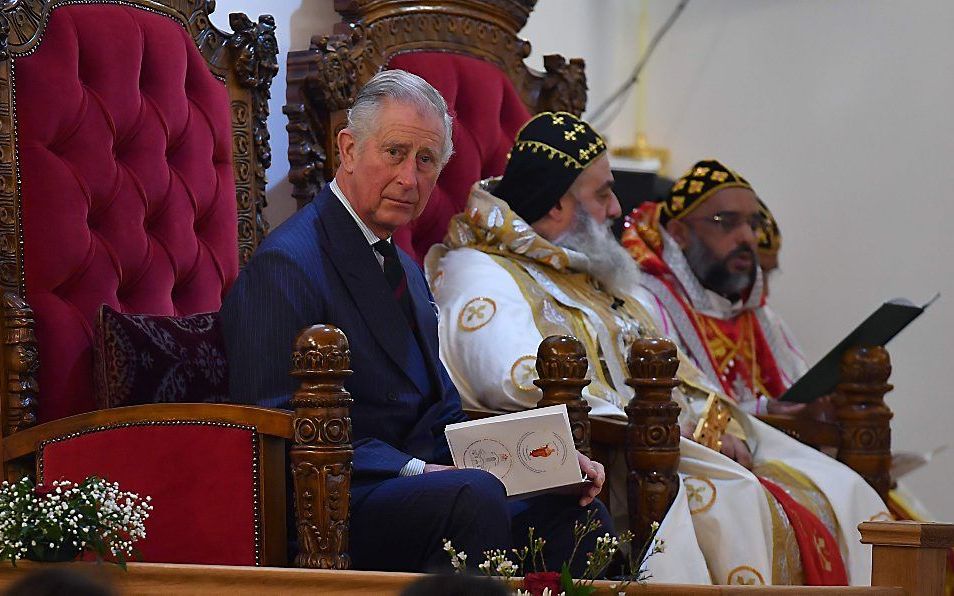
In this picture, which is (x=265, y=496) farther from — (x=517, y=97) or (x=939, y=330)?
(x=939, y=330)

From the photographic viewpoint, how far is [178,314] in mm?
3840

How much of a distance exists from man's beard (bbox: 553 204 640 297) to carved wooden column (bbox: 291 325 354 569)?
1.88 meters

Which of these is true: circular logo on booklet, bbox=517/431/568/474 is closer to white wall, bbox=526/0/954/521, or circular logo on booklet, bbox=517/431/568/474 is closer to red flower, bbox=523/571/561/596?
red flower, bbox=523/571/561/596

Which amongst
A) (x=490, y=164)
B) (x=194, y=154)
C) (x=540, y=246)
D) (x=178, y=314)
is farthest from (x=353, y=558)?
(x=490, y=164)

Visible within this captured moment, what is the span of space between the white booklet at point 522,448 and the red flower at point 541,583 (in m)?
0.60

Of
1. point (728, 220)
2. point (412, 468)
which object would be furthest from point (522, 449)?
point (728, 220)

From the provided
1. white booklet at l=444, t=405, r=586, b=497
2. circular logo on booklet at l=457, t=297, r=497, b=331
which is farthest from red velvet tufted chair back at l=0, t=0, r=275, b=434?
white booklet at l=444, t=405, r=586, b=497

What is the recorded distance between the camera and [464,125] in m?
4.95

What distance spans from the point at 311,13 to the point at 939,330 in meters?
2.93

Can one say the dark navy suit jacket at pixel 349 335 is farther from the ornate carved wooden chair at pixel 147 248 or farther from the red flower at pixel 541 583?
the red flower at pixel 541 583

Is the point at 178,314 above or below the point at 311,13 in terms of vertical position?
below

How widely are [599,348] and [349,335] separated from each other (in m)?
1.34

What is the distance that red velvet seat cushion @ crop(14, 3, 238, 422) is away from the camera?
344 cm

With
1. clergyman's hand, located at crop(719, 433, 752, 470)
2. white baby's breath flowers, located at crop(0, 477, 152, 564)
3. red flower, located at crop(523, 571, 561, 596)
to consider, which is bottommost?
red flower, located at crop(523, 571, 561, 596)
